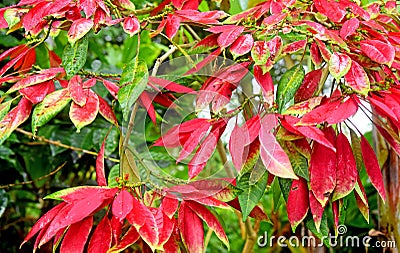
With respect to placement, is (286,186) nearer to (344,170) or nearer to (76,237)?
(344,170)

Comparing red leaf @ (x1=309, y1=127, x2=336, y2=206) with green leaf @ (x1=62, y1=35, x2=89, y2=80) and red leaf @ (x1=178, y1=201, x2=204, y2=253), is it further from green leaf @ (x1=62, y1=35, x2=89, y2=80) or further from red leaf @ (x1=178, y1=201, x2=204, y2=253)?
green leaf @ (x1=62, y1=35, x2=89, y2=80)

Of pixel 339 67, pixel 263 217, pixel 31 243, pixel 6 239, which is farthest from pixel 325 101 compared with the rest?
pixel 6 239

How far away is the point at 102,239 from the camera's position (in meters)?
0.46

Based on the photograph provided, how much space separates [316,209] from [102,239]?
20cm

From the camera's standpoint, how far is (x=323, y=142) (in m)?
0.44

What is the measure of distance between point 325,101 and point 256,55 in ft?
0.25

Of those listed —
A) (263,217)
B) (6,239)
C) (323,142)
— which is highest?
(323,142)

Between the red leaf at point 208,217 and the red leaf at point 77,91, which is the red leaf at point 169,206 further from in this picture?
the red leaf at point 77,91

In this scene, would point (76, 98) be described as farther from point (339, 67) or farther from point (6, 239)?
point (6, 239)

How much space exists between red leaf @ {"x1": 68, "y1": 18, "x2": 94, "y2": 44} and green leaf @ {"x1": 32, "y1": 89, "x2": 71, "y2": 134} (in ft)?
0.17

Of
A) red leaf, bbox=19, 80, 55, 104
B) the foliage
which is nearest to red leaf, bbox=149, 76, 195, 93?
the foliage

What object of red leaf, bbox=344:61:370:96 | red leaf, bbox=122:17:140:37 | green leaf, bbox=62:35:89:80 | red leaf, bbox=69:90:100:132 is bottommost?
red leaf, bbox=344:61:370:96

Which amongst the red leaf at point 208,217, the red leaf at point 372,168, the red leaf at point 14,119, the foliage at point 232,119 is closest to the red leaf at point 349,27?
the foliage at point 232,119

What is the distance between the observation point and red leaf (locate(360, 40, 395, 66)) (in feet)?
1.51
